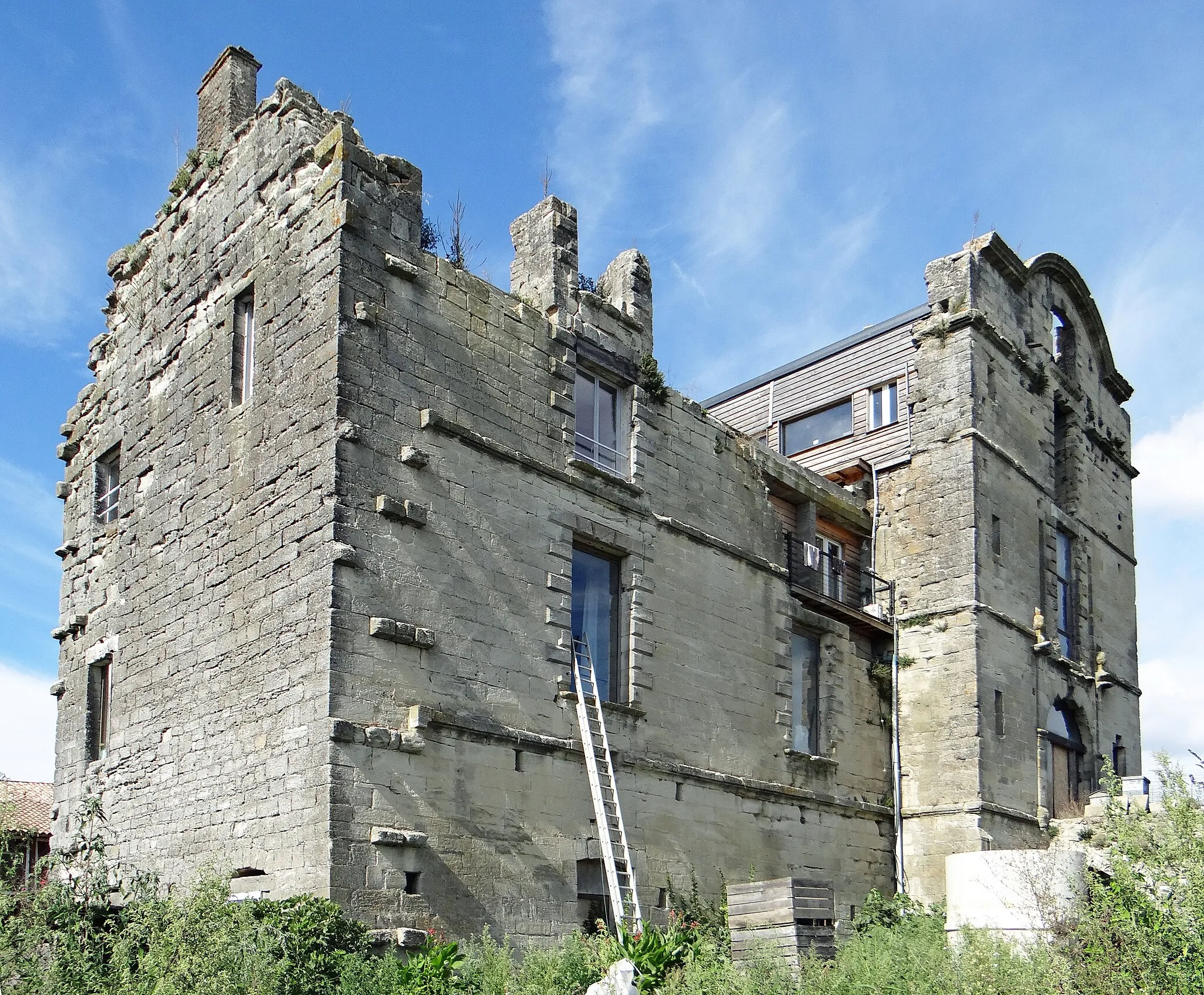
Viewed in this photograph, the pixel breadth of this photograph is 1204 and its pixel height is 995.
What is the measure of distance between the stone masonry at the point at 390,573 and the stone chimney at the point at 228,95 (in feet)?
0.15

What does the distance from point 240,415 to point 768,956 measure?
7993mm

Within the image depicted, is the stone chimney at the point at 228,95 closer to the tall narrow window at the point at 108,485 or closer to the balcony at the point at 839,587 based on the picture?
the tall narrow window at the point at 108,485

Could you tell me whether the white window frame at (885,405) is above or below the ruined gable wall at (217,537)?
above

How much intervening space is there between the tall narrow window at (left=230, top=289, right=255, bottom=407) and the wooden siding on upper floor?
33.7 ft

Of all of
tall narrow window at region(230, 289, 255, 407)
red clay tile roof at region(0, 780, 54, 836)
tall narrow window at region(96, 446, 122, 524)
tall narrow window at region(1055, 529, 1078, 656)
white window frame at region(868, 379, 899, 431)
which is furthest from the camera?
red clay tile roof at region(0, 780, 54, 836)

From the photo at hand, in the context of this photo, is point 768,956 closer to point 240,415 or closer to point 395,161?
point 240,415

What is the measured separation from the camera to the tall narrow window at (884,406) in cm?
2191

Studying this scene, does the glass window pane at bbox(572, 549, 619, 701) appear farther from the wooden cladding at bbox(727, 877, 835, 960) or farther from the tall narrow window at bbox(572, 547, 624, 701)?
the wooden cladding at bbox(727, 877, 835, 960)

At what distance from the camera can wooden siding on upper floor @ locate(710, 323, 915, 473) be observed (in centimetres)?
2173

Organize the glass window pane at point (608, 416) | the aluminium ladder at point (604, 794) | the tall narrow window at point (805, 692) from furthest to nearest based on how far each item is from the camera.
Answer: the tall narrow window at point (805, 692)
the glass window pane at point (608, 416)
the aluminium ladder at point (604, 794)

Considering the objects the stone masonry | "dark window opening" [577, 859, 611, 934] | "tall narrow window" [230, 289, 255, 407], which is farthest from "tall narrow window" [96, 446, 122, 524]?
"dark window opening" [577, 859, 611, 934]

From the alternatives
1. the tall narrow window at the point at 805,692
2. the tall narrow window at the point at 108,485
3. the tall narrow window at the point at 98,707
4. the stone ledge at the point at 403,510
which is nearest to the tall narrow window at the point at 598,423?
the stone ledge at the point at 403,510

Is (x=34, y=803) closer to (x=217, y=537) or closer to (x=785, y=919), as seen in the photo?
(x=217, y=537)

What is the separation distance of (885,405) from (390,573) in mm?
10984
